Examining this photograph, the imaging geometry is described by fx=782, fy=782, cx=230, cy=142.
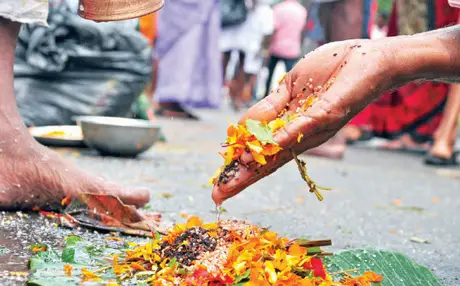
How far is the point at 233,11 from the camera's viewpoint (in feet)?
35.2

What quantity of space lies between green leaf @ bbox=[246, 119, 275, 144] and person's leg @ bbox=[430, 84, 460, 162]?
4329 millimetres

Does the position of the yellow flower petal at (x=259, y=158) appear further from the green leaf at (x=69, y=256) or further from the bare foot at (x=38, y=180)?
the bare foot at (x=38, y=180)

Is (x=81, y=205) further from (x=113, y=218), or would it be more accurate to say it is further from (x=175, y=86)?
(x=175, y=86)

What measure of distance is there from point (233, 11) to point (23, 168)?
8.26 m

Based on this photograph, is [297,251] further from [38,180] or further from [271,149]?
[38,180]

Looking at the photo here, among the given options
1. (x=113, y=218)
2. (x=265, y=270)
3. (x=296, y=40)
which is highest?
(x=265, y=270)

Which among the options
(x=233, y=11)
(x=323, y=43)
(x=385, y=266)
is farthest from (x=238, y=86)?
(x=385, y=266)

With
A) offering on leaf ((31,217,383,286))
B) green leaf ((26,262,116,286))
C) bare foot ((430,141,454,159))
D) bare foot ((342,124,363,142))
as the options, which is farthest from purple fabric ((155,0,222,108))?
green leaf ((26,262,116,286))

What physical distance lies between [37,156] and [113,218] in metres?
0.39

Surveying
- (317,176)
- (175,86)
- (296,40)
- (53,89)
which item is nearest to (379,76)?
(317,176)

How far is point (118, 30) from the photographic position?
615 centimetres

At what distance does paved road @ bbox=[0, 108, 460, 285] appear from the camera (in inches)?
110

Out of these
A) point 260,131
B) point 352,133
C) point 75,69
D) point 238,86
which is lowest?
point 238,86

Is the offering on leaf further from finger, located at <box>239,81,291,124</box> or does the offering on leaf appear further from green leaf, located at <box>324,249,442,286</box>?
finger, located at <box>239,81,291,124</box>
